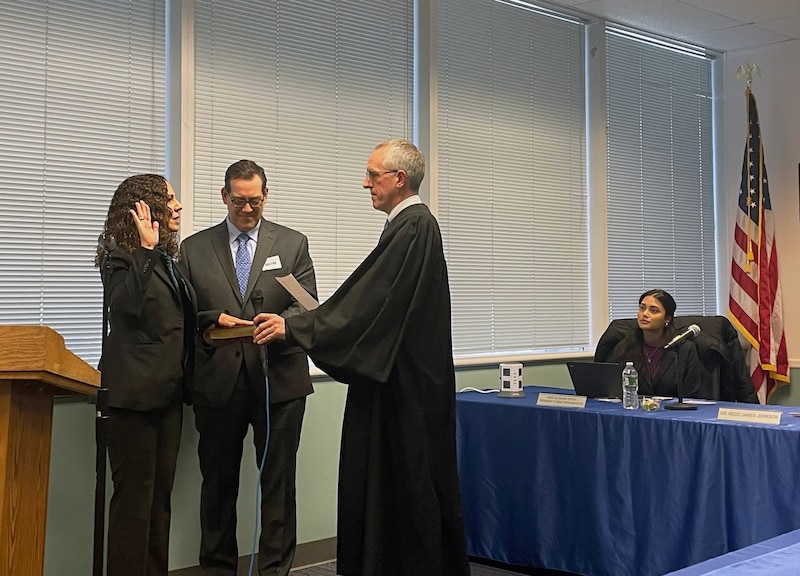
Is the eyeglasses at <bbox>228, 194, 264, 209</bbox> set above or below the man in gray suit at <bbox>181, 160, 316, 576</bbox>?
above

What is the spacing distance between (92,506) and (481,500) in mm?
1706

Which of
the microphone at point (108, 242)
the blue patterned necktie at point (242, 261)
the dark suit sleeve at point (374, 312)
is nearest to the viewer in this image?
the dark suit sleeve at point (374, 312)

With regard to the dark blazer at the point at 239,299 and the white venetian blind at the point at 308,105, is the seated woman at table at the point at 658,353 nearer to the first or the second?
the white venetian blind at the point at 308,105

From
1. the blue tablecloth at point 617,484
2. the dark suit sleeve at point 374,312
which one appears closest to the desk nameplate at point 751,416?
the blue tablecloth at point 617,484

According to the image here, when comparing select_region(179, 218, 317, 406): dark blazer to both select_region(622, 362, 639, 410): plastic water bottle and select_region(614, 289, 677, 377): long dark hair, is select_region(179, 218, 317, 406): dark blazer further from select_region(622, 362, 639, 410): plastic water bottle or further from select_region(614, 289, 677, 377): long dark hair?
select_region(614, 289, 677, 377): long dark hair

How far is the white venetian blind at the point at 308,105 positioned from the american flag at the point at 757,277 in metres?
2.83

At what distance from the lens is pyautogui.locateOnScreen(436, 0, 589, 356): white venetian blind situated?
17.3 ft

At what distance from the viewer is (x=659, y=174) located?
6559mm

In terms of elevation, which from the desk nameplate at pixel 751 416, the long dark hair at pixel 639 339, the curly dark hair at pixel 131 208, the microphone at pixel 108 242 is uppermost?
the curly dark hair at pixel 131 208

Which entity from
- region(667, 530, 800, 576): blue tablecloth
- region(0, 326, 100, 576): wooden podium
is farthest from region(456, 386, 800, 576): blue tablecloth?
region(0, 326, 100, 576): wooden podium

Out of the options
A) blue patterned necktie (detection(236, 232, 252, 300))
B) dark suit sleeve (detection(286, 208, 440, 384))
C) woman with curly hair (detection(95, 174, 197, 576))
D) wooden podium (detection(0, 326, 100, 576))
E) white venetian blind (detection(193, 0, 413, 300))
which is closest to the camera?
wooden podium (detection(0, 326, 100, 576))

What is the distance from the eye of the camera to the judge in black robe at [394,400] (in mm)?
2908

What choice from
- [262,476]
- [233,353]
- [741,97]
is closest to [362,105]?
[233,353]

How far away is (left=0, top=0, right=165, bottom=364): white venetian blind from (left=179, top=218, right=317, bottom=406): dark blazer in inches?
19.7
